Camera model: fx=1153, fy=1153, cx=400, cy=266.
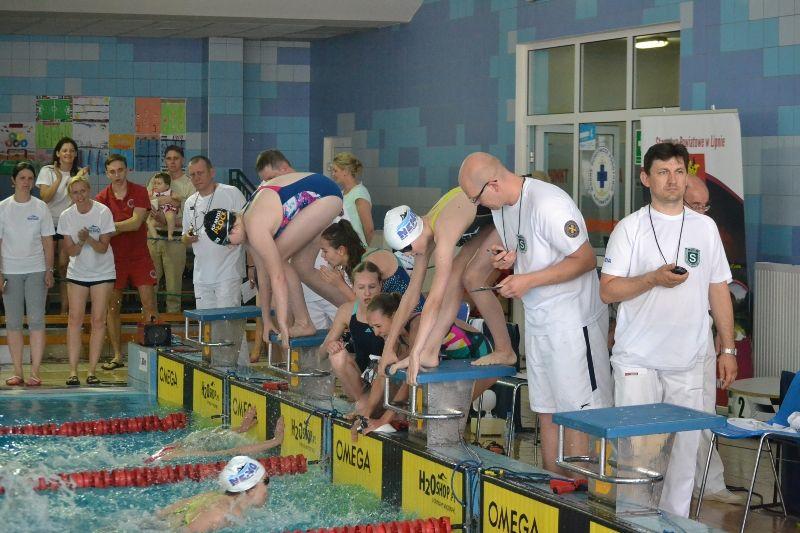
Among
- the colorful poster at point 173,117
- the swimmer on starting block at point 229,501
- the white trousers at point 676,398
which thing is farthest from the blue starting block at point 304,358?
the colorful poster at point 173,117

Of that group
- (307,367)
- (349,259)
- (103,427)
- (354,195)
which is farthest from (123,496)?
(354,195)

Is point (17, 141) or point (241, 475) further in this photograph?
point (17, 141)

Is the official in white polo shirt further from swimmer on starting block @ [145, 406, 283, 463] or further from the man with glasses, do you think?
the man with glasses

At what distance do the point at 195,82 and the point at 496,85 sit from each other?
4360 millimetres

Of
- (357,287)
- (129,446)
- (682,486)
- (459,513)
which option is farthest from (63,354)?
(682,486)

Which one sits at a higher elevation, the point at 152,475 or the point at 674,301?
the point at 674,301

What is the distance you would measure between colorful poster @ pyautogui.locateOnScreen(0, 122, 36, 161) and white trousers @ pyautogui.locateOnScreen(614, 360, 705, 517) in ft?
31.9

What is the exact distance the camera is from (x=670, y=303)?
4293mm

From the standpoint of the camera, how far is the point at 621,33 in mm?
8688

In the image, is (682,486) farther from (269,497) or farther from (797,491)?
(269,497)

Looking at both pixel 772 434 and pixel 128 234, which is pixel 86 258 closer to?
pixel 128 234

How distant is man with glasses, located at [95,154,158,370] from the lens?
351 inches

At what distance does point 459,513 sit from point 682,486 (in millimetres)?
860

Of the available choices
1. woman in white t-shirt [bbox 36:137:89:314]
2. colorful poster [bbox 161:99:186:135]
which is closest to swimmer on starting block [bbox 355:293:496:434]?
woman in white t-shirt [bbox 36:137:89:314]
